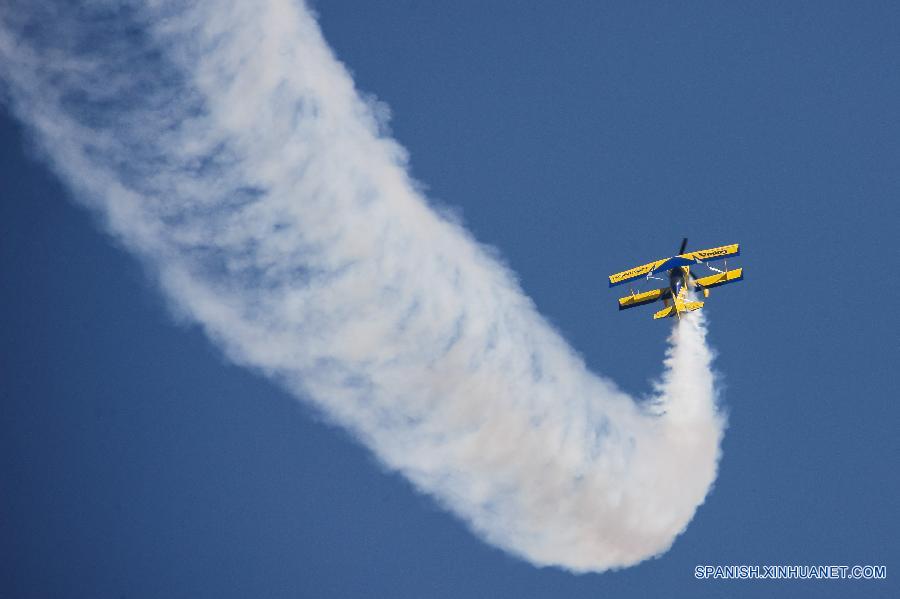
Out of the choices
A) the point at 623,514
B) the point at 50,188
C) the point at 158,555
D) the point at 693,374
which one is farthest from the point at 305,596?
the point at 50,188

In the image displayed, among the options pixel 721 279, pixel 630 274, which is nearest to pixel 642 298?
pixel 630 274

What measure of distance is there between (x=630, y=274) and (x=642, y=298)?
1393 millimetres

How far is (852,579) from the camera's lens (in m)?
68.4

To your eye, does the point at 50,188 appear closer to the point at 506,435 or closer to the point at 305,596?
the point at 506,435

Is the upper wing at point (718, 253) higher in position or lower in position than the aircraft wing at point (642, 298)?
higher

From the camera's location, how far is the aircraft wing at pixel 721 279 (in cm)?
5659

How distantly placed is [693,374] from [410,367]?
44.8ft

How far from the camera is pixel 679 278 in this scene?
2266 inches

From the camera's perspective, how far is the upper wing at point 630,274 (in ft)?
192

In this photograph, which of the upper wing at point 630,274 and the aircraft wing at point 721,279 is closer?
the aircraft wing at point 721,279

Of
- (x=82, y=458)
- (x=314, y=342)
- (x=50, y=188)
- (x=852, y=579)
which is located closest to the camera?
(x=50, y=188)

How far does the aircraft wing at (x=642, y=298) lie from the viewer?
58.0m

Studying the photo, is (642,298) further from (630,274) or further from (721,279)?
(721,279)

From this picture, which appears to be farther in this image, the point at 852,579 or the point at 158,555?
the point at 158,555
